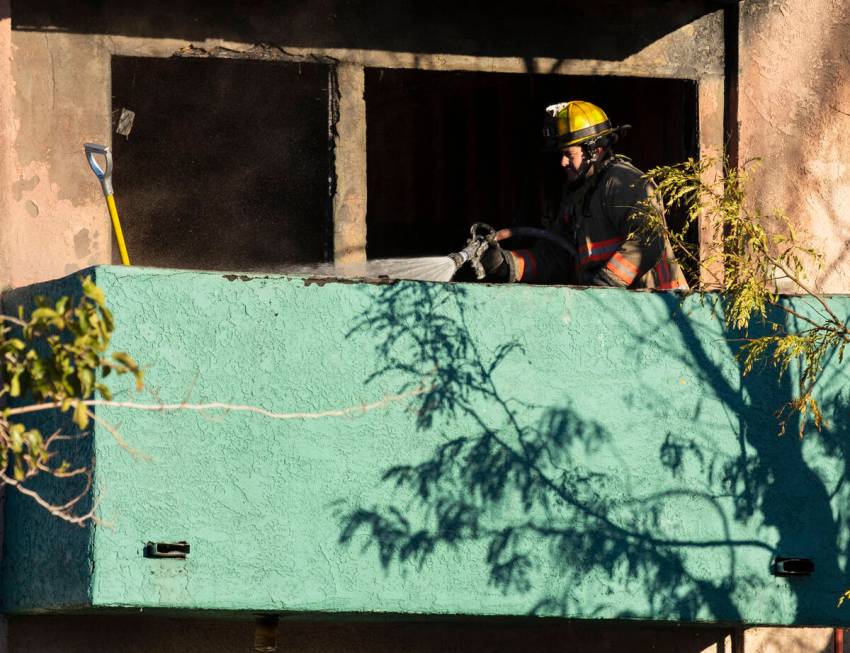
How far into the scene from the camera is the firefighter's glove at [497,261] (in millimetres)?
11117

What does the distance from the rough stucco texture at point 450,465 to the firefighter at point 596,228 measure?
59 centimetres

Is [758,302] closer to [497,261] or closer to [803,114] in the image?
[497,261]

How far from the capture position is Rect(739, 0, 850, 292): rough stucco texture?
11633 mm

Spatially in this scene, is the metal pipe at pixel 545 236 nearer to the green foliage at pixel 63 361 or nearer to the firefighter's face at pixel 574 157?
the firefighter's face at pixel 574 157

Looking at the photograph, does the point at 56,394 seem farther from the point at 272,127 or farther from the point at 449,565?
the point at 272,127

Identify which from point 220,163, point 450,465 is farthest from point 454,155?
point 450,465

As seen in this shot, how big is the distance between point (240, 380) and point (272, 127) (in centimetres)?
438

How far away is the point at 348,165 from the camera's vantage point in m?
11.0

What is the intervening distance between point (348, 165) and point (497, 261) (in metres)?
1.04

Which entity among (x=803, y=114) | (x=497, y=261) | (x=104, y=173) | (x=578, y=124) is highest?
(x=803, y=114)

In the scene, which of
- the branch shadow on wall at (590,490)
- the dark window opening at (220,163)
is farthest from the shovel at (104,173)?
the dark window opening at (220,163)

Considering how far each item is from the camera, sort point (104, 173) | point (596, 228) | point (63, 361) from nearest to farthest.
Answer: point (63, 361)
point (104, 173)
point (596, 228)

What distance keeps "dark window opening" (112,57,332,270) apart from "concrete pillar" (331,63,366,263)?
2009 millimetres

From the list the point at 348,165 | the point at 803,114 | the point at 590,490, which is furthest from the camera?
the point at 803,114
